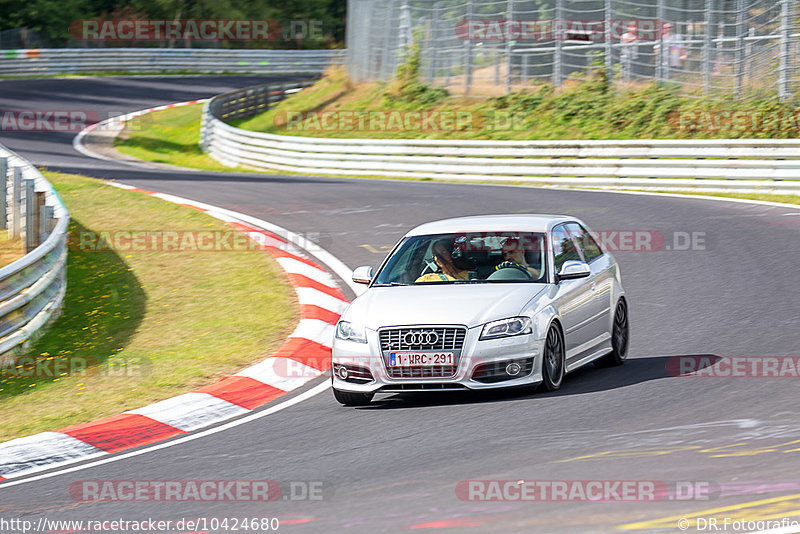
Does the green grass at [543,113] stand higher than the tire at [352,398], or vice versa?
the tire at [352,398]

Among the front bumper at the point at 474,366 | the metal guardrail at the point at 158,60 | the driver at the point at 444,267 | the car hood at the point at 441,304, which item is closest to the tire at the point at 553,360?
the front bumper at the point at 474,366

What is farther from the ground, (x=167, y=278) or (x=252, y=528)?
(x=252, y=528)

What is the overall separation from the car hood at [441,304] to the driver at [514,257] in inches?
11.5

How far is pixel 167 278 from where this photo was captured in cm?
1482

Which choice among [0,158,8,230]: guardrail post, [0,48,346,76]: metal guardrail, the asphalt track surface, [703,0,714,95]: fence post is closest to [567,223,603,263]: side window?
the asphalt track surface

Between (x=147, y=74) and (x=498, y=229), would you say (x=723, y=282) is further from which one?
(x=147, y=74)

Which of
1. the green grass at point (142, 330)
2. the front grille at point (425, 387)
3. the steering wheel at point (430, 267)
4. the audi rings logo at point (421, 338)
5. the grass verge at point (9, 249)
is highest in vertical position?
the steering wheel at point (430, 267)

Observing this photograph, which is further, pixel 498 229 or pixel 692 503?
pixel 498 229

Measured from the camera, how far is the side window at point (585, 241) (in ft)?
33.9

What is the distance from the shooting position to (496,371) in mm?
8539

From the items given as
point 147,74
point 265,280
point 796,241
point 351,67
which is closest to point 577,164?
point 796,241

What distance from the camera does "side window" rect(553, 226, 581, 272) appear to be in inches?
381

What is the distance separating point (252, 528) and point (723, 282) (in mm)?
8449

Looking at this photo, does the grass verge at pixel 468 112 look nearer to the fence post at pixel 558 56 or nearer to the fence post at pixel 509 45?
the fence post at pixel 558 56
